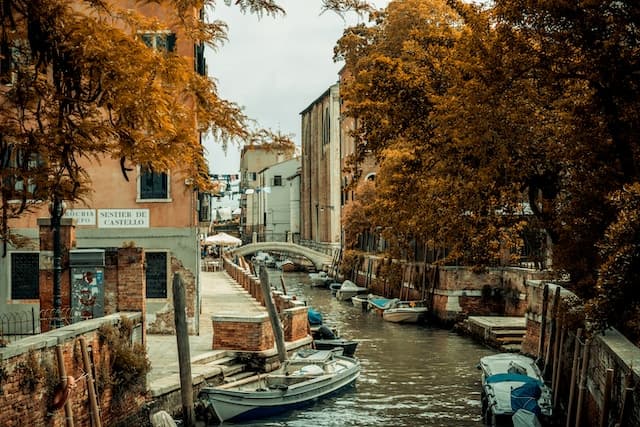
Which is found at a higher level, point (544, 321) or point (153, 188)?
point (153, 188)

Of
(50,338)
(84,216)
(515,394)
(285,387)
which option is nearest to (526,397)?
(515,394)

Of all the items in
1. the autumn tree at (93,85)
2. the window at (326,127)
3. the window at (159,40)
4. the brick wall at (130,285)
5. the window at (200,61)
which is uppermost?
the window at (326,127)

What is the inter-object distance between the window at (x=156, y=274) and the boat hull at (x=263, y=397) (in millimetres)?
5175

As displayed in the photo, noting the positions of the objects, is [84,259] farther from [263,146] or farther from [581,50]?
[581,50]

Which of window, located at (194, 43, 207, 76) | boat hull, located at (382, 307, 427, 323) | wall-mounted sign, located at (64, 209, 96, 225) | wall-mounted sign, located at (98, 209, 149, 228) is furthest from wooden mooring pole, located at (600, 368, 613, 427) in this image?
boat hull, located at (382, 307, 427, 323)

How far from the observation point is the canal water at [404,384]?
1805 cm

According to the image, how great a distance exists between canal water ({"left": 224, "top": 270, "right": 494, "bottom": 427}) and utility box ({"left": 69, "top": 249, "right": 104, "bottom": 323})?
11.3 ft

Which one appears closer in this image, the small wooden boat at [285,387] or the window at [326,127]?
the small wooden boat at [285,387]

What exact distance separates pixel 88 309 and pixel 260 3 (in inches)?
319

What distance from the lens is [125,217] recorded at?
22.7m

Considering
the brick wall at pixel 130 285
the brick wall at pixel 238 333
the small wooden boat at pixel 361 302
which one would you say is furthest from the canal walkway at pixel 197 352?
the small wooden boat at pixel 361 302

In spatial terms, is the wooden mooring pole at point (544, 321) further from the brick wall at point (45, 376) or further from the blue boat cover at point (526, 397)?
the brick wall at point (45, 376)

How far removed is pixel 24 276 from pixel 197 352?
495 cm

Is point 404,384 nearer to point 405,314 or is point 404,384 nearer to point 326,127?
point 405,314
